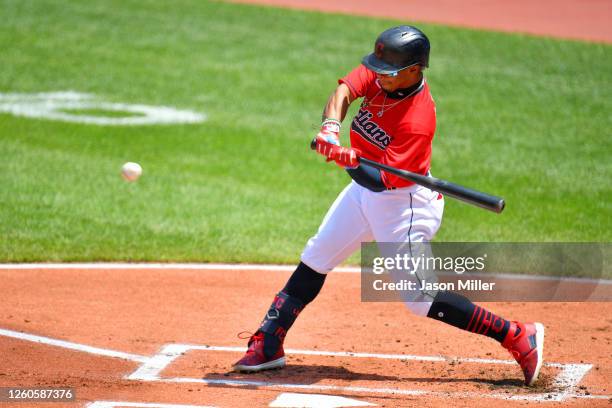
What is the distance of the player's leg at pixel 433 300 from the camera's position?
217 inches

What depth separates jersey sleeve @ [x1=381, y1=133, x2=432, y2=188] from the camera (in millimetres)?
5293

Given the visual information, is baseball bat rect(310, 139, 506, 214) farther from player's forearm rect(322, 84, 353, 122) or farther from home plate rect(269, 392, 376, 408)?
home plate rect(269, 392, 376, 408)

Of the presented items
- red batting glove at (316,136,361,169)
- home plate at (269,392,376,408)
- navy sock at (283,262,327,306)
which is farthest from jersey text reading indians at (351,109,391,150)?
home plate at (269,392,376,408)

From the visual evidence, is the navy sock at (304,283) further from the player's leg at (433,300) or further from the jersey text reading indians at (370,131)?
the jersey text reading indians at (370,131)

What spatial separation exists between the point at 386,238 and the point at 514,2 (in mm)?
14942

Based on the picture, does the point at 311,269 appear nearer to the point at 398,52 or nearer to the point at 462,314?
the point at 462,314

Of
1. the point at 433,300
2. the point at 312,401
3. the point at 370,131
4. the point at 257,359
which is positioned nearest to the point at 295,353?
the point at 257,359

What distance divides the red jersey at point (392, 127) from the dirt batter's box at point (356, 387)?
1183 millimetres

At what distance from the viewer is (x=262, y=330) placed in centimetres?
591

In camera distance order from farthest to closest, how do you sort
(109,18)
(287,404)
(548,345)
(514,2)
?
(514,2)
(109,18)
(548,345)
(287,404)

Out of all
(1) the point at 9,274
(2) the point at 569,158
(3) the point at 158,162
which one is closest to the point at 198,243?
(1) the point at 9,274

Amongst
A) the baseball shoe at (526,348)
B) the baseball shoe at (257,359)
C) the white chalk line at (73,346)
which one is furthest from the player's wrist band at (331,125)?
the white chalk line at (73,346)

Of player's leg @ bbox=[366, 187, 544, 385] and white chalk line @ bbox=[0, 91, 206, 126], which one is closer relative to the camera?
player's leg @ bbox=[366, 187, 544, 385]

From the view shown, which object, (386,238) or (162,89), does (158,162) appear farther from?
(386,238)
